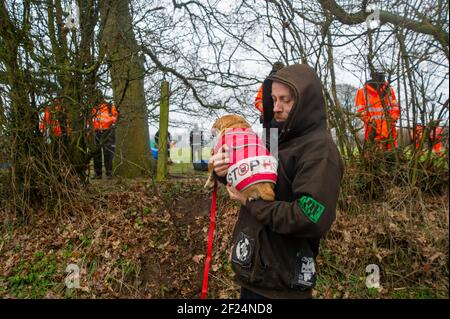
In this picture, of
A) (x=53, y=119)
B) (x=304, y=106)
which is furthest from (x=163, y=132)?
(x=304, y=106)

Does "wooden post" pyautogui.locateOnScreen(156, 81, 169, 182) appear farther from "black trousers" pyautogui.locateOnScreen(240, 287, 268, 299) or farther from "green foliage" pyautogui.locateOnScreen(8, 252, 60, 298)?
"black trousers" pyautogui.locateOnScreen(240, 287, 268, 299)

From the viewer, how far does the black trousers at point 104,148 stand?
571 cm

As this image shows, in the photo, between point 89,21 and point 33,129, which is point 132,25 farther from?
point 33,129

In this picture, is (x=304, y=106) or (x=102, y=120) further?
(x=102, y=120)

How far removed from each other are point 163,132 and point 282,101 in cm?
459

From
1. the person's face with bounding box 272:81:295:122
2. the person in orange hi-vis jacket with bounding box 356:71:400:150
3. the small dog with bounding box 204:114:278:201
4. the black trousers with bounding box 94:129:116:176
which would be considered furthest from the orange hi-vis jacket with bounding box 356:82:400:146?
the black trousers with bounding box 94:129:116:176

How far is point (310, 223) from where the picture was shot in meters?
1.84

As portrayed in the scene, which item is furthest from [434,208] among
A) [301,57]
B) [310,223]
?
[301,57]

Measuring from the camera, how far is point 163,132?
6531 mm

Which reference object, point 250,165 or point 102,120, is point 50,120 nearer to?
point 102,120

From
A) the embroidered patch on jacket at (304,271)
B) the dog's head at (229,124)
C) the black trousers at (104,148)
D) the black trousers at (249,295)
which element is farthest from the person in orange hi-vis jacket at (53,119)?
the embroidered patch on jacket at (304,271)

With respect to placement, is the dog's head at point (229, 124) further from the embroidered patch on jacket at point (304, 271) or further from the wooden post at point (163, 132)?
the wooden post at point (163, 132)
